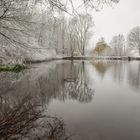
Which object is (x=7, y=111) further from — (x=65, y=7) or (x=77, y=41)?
(x=77, y=41)

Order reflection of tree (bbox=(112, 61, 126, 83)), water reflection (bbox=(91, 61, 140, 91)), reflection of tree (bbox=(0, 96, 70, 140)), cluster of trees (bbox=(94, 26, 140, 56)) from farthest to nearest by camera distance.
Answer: cluster of trees (bbox=(94, 26, 140, 56)) → reflection of tree (bbox=(112, 61, 126, 83)) → water reflection (bbox=(91, 61, 140, 91)) → reflection of tree (bbox=(0, 96, 70, 140))

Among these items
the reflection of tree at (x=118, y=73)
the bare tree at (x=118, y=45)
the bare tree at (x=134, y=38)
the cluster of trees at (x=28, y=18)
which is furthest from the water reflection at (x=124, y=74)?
the bare tree at (x=118, y=45)

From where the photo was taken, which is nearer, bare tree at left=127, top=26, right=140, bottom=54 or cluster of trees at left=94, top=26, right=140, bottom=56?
bare tree at left=127, top=26, right=140, bottom=54

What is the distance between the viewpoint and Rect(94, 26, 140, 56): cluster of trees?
47.4 m

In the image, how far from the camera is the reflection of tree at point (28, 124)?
3.28 m

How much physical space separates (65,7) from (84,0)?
1.46 feet

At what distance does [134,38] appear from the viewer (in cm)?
4744

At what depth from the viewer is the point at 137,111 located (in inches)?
183

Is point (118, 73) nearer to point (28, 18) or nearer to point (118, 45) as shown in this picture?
point (28, 18)

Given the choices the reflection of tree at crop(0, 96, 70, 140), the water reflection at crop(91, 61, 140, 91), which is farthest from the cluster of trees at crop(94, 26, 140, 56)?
the reflection of tree at crop(0, 96, 70, 140)

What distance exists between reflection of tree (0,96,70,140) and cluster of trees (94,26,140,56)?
46.9m

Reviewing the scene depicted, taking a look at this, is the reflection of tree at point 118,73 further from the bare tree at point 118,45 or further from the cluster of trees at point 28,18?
the bare tree at point 118,45

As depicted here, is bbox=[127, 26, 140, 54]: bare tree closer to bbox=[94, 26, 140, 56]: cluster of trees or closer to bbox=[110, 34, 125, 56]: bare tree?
bbox=[94, 26, 140, 56]: cluster of trees

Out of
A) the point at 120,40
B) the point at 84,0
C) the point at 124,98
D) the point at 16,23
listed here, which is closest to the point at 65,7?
the point at 84,0
